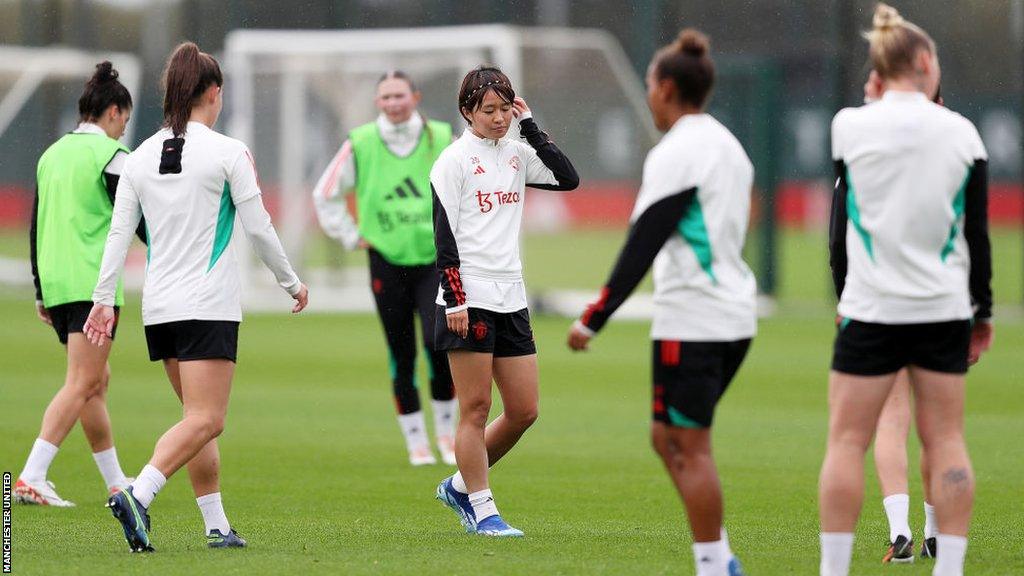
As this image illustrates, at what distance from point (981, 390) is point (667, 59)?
8449 mm

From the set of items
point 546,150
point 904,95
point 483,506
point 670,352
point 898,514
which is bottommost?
point 483,506

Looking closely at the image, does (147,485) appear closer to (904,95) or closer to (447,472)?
(447,472)

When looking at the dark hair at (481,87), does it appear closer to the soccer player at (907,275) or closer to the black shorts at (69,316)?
the soccer player at (907,275)

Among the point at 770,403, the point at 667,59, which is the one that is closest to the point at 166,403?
the point at 770,403

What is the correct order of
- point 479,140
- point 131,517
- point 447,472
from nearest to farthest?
point 131,517 < point 479,140 < point 447,472

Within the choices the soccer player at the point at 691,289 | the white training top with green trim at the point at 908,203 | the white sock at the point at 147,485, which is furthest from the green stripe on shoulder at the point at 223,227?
the white training top with green trim at the point at 908,203

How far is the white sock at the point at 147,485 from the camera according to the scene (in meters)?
5.78

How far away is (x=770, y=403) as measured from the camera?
38.8 ft

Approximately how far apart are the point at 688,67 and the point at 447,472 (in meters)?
4.21

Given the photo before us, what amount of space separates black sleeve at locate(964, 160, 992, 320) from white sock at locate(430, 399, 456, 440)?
14.6 ft

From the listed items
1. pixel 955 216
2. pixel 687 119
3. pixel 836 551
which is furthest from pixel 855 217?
pixel 836 551

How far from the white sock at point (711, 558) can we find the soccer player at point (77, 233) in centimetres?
356

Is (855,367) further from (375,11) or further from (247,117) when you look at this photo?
(375,11)

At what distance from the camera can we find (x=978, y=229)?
498 centimetres
